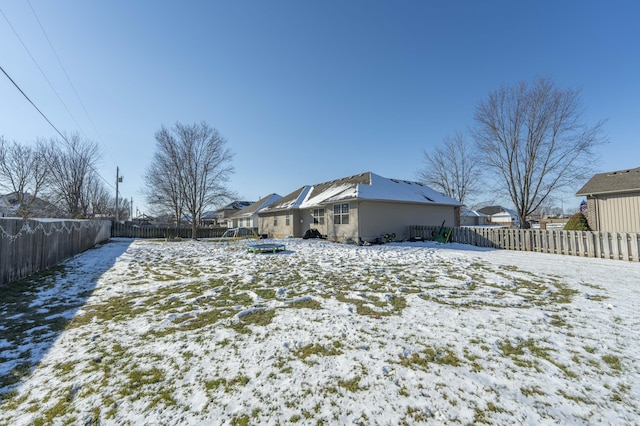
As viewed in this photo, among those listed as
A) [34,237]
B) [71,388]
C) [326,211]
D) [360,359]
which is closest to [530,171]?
[326,211]

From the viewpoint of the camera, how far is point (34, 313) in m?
4.63

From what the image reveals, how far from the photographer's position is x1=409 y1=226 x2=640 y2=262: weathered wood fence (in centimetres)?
890

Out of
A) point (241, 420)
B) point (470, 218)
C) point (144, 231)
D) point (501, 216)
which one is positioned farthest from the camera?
point (501, 216)

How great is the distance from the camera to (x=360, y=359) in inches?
115

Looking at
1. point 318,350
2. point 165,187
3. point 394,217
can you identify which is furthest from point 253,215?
point 318,350

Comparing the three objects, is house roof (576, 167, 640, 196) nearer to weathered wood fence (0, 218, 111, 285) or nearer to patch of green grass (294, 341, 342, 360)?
patch of green grass (294, 341, 342, 360)

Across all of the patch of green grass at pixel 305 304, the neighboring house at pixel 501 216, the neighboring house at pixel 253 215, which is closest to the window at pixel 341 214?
the patch of green grass at pixel 305 304

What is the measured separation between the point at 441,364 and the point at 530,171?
1858 centimetres

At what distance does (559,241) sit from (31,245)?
17.8 metres

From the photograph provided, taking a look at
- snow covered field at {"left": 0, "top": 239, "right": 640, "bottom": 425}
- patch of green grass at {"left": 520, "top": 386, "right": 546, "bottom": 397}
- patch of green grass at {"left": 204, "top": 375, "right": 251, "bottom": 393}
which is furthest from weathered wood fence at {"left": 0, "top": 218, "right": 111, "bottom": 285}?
patch of green grass at {"left": 520, "top": 386, "right": 546, "bottom": 397}

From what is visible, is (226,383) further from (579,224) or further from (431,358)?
(579,224)

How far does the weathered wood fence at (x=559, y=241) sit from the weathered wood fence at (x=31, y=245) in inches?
679

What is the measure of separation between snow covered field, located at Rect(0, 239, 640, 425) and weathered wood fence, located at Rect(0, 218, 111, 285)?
85 cm

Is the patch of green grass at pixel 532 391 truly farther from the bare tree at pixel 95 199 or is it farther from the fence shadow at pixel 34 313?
the bare tree at pixel 95 199
